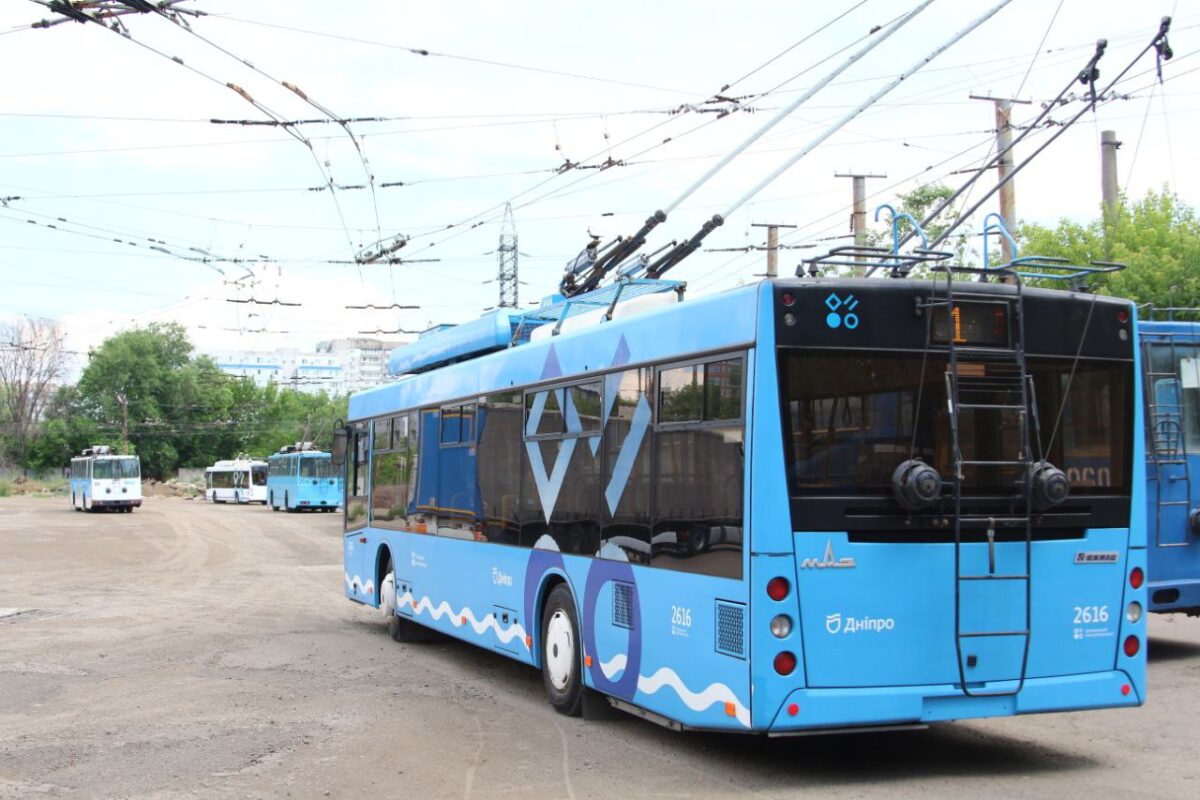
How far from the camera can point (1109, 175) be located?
30.0 metres

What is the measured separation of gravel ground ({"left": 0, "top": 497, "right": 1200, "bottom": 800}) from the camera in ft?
25.7

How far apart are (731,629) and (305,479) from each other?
6086 cm

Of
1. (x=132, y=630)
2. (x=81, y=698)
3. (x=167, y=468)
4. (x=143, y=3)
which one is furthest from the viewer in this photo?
(x=167, y=468)

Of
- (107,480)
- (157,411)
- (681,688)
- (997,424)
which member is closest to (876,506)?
(997,424)

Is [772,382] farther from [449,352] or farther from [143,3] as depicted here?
[143,3]

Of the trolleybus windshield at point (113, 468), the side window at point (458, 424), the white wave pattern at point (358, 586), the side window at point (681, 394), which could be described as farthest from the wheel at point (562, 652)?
the trolleybus windshield at point (113, 468)

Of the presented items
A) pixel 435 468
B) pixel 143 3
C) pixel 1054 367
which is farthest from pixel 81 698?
pixel 1054 367

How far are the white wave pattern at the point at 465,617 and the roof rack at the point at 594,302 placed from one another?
2.59 m

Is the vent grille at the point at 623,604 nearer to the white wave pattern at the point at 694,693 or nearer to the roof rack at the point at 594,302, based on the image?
the white wave pattern at the point at 694,693

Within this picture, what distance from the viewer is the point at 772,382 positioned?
7.60 meters

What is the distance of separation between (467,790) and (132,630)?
1032 cm

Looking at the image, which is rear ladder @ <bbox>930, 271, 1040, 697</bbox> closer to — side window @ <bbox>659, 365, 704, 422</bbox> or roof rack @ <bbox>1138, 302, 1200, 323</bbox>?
side window @ <bbox>659, 365, 704, 422</bbox>

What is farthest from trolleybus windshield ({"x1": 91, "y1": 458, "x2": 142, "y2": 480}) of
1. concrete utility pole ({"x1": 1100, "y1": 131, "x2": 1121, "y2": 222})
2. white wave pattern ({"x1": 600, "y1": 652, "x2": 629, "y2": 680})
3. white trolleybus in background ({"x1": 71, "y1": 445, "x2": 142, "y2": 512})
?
white wave pattern ({"x1": 600, "y1": 652, "x2": 629, "y2": 680})

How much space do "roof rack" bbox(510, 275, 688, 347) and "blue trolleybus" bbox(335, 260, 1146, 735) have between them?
977 millimetres
